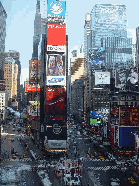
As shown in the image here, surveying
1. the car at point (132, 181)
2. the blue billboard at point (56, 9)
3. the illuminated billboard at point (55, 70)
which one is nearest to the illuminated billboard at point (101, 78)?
the blue billboard at point (56, 9)

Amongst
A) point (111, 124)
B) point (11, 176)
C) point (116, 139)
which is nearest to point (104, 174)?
point (11, 176)

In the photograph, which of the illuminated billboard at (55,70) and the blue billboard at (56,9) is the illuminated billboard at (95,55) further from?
the illuminated billboard at (55,70)

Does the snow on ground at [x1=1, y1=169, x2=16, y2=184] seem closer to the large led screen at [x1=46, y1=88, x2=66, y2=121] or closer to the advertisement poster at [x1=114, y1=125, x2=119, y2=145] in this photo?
the large led screen at [x1=46, y1=88, x2=66, y2=121]

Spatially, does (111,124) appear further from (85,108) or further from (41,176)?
(85,108)

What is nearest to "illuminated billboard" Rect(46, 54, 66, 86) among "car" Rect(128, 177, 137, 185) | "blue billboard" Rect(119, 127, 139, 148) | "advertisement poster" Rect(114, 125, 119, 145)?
"advertisement poster" Rect(114, 125, 119, 145)

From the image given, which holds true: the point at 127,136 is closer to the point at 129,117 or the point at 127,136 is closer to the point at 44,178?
the point at 129,117

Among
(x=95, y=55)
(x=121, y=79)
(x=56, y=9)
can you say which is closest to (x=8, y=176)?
(x=121, y=79)
